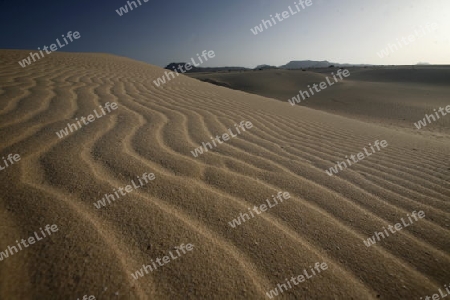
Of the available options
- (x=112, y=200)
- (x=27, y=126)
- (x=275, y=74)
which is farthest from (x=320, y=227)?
(x=275, y=74)

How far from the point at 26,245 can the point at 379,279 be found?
1.57 meters

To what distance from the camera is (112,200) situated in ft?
4.39

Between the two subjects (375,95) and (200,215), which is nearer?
(200,215)

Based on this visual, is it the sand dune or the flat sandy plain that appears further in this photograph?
the sand dune

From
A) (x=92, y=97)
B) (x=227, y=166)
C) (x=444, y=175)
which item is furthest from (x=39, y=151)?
(x=444, y=175)

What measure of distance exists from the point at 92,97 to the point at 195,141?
2054 mm

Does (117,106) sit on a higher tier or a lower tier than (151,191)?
higher

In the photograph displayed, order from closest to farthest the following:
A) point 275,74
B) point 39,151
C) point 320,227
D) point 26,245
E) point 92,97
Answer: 1. point 26,245
2. point 320,227
3. point 39,151
4. point 92,97
5. point 275,74

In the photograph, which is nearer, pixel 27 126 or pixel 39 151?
pixel 39 151

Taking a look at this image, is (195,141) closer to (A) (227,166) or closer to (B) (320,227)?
(A) (227,166)

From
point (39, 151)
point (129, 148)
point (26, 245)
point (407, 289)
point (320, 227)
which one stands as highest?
point (39, 151)

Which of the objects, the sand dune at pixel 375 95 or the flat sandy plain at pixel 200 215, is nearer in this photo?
the flat sandy plain at pixel 200 215

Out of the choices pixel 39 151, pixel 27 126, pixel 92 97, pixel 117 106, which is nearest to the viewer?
pixel 39 151

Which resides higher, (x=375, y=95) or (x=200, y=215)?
(x=200, y=215)
